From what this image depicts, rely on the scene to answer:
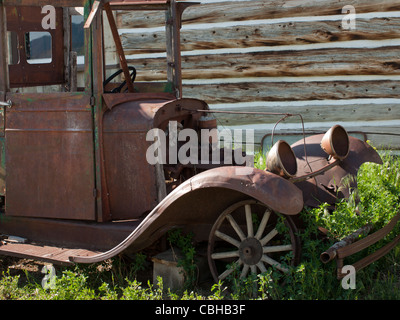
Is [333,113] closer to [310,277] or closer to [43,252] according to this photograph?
[310,277]

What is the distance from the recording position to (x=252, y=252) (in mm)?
3061

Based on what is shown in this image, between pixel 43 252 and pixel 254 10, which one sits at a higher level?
pixel 254 10

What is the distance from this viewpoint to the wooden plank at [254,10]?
5.72 m

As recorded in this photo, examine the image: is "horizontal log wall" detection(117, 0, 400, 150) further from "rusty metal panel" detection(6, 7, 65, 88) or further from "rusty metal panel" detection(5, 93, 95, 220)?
"rusty metal panel" detection(5, 93, 95, 220)

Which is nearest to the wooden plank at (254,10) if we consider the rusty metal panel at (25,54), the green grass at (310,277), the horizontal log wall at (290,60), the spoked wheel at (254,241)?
the horizontal log wall at (290,60)

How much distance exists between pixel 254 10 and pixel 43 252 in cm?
391

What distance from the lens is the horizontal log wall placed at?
5820 millimetres

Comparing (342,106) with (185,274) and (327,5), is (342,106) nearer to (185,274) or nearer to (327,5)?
(327,5)

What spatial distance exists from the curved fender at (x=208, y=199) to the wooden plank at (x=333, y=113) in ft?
9.00

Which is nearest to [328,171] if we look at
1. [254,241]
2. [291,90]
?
[254,241]

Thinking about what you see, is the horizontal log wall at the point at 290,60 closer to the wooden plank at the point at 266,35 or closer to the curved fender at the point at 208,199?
the wooden plank at the point at 266,35

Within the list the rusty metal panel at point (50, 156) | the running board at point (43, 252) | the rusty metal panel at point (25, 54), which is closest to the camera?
the running board at point (43, 252)

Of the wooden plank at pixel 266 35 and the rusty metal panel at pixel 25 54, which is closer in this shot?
the rusty metal panel at pixel 25 54

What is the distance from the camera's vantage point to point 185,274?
3.23 m
